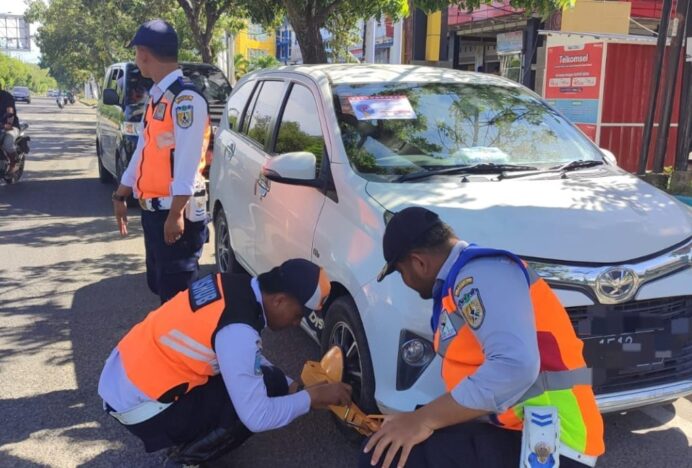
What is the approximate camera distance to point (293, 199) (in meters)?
3.84

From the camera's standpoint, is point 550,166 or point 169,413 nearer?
point 169,413

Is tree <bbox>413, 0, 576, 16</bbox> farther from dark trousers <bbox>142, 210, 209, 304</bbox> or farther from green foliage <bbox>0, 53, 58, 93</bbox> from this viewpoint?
green foliage <bbox>0, 53, 58, 93</bbox>

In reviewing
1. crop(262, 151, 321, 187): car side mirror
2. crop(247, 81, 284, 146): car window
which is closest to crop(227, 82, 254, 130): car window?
crop(247, 81, 284, 146): car window

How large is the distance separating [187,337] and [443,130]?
199 cm

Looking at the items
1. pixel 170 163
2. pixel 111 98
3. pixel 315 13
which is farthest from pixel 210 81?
pixel 170 163

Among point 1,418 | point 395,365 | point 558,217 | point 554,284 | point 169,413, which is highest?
point 558,217

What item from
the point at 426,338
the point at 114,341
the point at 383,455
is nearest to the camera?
the point at 383,455

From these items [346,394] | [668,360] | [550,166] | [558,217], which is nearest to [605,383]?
[668,360]

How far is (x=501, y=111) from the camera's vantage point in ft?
13.5

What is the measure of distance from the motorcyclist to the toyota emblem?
1000 centimetres

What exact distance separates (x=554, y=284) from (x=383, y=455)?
42.4 inches

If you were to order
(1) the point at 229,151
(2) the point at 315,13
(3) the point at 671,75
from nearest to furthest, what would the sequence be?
(1) the point at 229,151 → (3) the point at 671,75 → (2) the point at 315,13

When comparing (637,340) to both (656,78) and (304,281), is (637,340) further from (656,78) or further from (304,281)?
(656,78)

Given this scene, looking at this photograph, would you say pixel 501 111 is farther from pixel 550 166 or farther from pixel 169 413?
pixel 169 413
